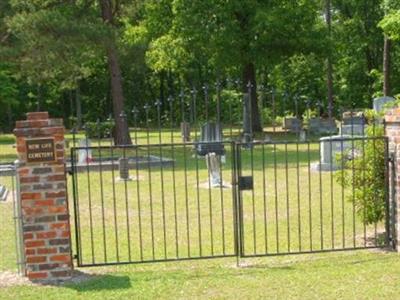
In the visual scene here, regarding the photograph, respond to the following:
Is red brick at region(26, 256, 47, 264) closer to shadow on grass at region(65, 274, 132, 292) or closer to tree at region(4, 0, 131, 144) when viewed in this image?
shadow on grass at region(65, 274, 132, 292)

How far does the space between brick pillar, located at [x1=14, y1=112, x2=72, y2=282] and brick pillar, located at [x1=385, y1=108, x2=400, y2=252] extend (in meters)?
3.59

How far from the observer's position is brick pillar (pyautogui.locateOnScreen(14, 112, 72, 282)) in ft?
21.7

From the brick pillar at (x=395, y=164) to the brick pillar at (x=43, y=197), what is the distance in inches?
141

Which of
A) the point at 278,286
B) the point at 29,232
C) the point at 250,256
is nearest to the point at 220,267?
the point at 250,256

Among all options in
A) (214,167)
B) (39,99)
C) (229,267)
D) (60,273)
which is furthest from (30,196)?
(39,99)

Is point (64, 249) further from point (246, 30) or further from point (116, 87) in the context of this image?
point (246, 30)

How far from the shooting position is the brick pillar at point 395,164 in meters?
7.55

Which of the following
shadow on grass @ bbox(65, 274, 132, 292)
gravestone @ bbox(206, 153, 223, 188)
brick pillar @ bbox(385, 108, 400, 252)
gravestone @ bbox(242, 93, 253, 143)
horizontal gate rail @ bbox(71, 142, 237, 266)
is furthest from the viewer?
gravestone @ bbox(242, 93, 253, 143)

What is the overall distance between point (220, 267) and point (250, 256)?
39 centimetres

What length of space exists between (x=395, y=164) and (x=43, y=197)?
3.81 meters

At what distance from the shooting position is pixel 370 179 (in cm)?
824

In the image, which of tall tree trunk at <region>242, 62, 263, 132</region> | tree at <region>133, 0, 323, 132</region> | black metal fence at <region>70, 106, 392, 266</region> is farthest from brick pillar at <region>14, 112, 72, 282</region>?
tall tree trunk at <region>242, 62, 263, 132</region>

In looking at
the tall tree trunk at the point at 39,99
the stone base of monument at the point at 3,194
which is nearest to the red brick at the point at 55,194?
the stone base of monument at the point at 3,194

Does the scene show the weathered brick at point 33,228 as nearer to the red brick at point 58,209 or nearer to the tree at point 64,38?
the red brick at point 58,209
